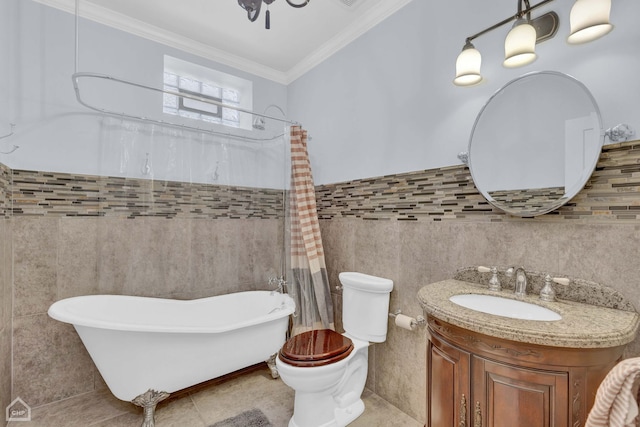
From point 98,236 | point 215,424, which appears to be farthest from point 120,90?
point 215,424

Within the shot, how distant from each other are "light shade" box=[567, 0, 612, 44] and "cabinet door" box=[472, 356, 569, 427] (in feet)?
4.03

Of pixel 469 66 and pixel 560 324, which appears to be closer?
pixel 560 324

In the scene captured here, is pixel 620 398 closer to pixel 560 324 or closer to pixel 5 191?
pixel 560 324

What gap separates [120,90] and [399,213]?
2329 millimetres

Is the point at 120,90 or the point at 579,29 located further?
the point at 120,90

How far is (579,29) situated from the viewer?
1.10m

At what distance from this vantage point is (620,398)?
2.45 ft

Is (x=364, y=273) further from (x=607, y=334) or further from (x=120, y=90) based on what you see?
(x=120, y=90)

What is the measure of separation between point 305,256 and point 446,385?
1452mm

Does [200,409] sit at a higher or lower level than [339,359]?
lower

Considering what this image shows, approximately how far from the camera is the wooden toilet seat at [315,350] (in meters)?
1.56

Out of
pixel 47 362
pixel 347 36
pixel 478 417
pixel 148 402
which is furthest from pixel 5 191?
pixel 478 417

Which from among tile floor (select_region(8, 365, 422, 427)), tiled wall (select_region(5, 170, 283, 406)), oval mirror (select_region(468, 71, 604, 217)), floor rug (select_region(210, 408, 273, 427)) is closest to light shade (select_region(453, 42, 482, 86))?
oval mirror (select_region(468, 71, 604, 217))
